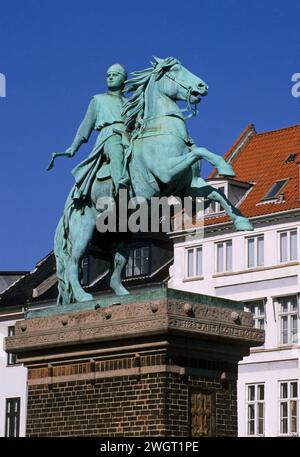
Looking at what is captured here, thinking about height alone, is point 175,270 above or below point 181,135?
above

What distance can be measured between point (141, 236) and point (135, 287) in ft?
131

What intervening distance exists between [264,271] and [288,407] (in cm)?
599

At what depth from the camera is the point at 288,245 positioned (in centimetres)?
6284

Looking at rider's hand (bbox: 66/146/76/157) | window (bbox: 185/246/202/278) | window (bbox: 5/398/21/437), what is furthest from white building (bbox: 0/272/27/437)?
rider's hand (bbox: 66/146/76/157)

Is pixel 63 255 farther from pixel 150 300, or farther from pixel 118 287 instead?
pixel 150 300

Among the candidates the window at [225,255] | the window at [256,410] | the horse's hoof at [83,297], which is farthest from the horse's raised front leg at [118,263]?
the window at [225,255]

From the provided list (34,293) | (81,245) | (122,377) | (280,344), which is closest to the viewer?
(122,377)

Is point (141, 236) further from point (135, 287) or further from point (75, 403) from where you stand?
point (135, 287)

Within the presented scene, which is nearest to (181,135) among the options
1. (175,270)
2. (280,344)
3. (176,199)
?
(176,199)

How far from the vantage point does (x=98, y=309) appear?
25.0 meters

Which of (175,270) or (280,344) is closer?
(280,344)

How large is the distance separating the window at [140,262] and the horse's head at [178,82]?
138 feet

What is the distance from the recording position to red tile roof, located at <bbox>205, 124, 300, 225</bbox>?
6359 centimetres

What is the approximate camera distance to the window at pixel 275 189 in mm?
64175
